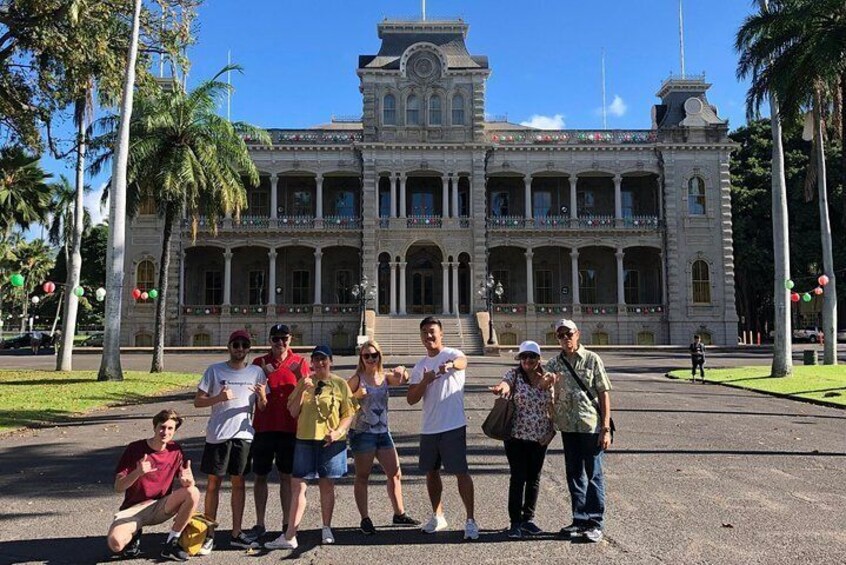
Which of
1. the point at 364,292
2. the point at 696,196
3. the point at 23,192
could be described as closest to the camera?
the point at 23,192

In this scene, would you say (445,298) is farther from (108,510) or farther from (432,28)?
(108,510)

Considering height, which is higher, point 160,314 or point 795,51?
point 795,51

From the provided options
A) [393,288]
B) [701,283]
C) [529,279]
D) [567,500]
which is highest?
[529,279]

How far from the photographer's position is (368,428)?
17.6 feet

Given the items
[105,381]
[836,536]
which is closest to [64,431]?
[105,381]

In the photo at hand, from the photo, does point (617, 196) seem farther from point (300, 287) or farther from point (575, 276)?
point (300, 287)

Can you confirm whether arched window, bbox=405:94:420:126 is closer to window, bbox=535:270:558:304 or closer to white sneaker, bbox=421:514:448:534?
window, bbox=535:270:558:304

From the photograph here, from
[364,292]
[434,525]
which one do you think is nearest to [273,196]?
[364,292]

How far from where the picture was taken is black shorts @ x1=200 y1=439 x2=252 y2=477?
516cm

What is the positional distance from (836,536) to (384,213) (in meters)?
35.4

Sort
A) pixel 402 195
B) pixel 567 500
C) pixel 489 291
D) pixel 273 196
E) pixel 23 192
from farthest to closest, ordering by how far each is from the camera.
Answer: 1. pixel 273 196
2. pixel 402 195
3. pixel 489 291
4. pixel 23 192
5. pixel 567 500

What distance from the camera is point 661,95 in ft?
136

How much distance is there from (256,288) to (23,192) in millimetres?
14278

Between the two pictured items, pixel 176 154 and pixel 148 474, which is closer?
pixel 148 474
